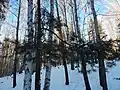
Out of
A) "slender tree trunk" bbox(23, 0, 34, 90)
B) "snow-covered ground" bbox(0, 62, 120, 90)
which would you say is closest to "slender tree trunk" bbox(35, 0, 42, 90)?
"slender tree trunk" bbox(23, 0, 34, 90)

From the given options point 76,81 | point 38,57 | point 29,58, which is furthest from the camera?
point 76,81

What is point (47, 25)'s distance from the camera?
28.1ft

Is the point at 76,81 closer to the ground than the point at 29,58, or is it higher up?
closer to the ground

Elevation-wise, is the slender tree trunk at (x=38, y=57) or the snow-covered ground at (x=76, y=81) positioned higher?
the slender tree trunk at (x=38, y=57)

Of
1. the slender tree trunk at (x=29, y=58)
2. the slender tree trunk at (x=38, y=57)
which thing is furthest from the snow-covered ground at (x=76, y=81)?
the slender tree trunk at (x=38, y=57)

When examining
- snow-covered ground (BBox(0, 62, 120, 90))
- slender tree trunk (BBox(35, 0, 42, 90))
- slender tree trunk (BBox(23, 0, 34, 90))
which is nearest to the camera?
slender tree trunk (BBox(35, 0, 42, 90))

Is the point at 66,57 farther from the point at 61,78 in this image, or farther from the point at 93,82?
the point at 61,78

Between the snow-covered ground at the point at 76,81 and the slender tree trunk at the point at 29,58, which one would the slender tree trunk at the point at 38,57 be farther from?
the snow-covered ground at the point at 76,81

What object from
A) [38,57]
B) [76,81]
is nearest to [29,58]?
[38,57]

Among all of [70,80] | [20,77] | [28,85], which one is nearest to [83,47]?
[28,85]

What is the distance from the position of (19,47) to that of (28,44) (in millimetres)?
355

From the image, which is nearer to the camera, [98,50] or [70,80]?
[98,50]

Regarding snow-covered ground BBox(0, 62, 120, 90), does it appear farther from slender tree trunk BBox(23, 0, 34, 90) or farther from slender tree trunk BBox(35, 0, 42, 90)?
slender tree trunk BBox(35, 0, 42, 90)

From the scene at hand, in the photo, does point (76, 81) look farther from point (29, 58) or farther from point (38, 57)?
point (38, 57)
